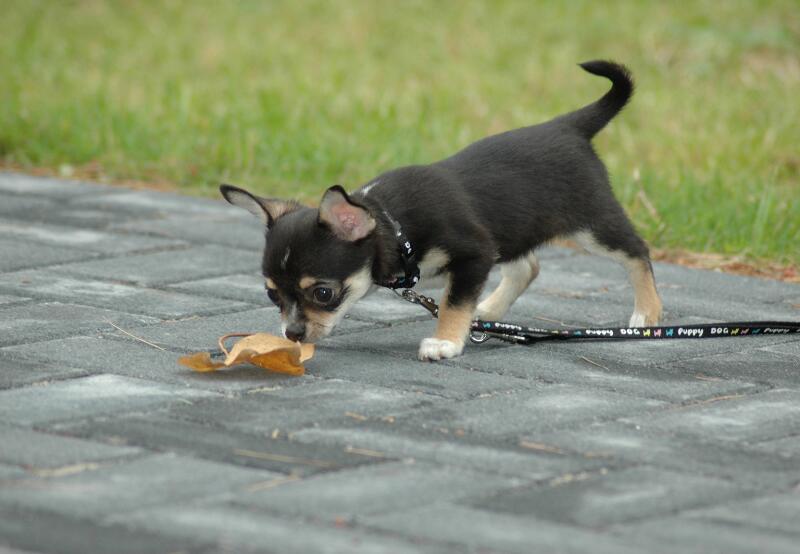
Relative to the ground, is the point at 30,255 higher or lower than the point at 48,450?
lower

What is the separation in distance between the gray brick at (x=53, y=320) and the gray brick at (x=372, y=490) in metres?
1.74

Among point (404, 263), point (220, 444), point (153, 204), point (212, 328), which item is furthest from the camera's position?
point (153, 204)

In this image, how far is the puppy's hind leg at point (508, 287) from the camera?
5.64 meters

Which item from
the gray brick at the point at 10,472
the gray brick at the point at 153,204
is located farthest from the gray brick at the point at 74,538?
the gray brick at the point at 153,204

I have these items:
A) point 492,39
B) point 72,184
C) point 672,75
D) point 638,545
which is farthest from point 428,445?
point 492,39

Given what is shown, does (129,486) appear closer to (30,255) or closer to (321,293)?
(321,293)

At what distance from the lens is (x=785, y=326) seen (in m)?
5.19

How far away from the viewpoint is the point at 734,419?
4.07 m

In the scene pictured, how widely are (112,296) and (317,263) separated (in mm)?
1203

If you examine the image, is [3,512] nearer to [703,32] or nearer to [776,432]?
[776,432]

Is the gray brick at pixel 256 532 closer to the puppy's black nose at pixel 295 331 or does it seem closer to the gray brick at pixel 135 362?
the gray brick at pixel 135 362

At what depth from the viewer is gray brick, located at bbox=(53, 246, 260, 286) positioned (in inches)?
232

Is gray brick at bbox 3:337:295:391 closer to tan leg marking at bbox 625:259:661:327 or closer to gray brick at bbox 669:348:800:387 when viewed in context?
gray brick at bbox 669:348:800:387

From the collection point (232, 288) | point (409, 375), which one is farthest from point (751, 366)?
point (232, 288)
